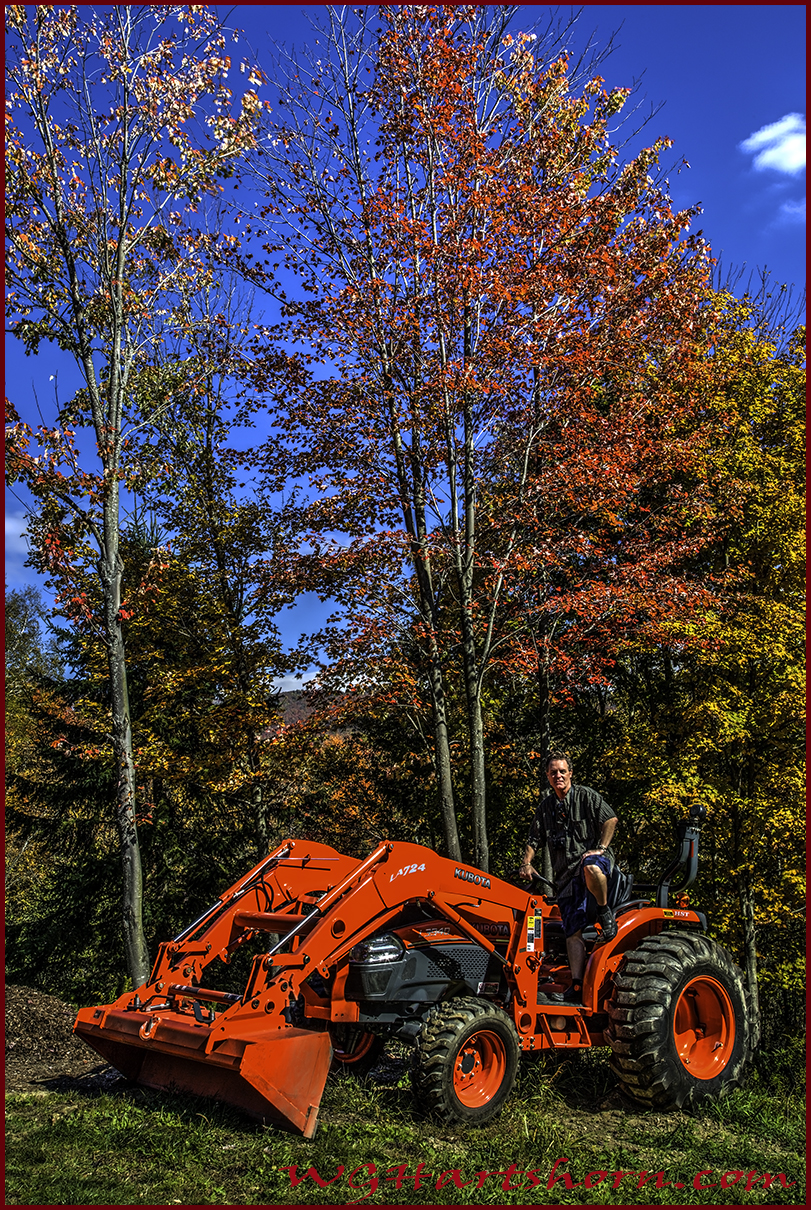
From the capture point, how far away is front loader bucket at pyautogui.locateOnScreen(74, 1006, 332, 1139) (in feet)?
15.9

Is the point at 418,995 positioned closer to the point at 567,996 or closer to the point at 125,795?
the point at 567,996

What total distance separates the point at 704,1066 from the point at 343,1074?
2.61 metres

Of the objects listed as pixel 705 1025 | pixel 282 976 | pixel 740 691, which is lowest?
pixel 705 1025

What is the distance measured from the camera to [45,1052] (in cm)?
970

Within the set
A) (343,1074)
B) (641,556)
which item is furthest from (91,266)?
(343,1074)

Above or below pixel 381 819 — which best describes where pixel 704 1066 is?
below

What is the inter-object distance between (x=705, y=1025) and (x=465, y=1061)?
2.11 meters

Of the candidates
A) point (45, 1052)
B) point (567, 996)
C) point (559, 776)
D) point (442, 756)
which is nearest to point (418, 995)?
point (567, 996)

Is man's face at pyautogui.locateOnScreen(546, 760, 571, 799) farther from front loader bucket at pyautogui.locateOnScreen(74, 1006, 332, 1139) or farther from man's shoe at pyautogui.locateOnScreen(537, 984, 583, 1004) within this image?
front loader bucket at pyautogui.locateOnScreen(74, 1006, 332, 1139)

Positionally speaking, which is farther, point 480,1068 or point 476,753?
point 476,753

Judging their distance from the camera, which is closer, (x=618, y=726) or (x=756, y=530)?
(x=756, y=530)

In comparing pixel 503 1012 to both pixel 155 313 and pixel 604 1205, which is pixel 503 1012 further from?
pixel 155 313

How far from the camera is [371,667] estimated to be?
1341 centimetres

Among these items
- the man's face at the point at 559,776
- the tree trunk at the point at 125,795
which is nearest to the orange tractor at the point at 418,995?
the man's face at the point at 559,776
